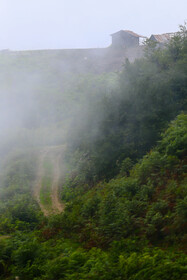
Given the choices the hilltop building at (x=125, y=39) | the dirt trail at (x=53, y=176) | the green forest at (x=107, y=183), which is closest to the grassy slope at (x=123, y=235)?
the green forest at (x=107, y=183)

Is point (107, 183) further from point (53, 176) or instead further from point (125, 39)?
point (125, 39)

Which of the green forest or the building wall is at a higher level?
the building wall

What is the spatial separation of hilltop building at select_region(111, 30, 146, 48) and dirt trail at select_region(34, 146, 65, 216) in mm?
27161

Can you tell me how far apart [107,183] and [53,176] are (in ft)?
27.7

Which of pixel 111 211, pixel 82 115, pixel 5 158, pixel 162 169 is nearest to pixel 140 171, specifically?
pixel 162 169

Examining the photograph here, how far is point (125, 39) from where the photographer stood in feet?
174

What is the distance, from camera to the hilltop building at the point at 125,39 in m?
51.1

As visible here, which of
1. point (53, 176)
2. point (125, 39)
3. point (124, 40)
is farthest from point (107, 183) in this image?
point (124, 40)

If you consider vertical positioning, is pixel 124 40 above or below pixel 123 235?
above

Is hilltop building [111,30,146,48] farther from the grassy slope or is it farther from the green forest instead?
the grassy slope

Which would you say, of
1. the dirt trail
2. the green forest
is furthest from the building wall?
the dirt trail

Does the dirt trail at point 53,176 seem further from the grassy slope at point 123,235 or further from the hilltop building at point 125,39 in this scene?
the hilltop building at point 125,39

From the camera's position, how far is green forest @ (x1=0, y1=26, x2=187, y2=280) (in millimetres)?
8875

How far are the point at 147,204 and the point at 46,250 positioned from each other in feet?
13.0
